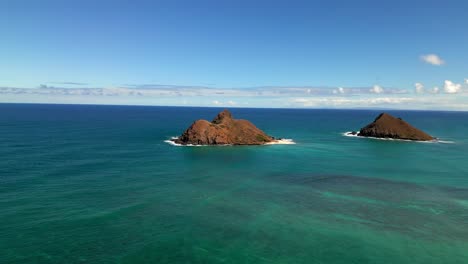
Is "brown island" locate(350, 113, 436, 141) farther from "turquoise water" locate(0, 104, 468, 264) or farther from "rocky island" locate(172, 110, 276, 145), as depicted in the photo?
"turquoise water" locate(0, 104, 468, 264)

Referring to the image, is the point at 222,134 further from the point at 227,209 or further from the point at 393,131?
the point at 393,131

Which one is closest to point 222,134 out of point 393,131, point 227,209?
point 227,209

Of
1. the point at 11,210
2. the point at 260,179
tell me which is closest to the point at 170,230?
the point at 11,210

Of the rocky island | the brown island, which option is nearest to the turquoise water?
the rocky island

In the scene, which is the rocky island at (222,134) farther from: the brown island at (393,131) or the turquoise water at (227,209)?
the brown island at (393,131)

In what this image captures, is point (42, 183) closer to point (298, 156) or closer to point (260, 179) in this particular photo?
point (260, 179)

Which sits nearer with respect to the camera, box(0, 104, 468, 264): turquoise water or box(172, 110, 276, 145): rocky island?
box(0, 104, 468, 264): turquoise water
